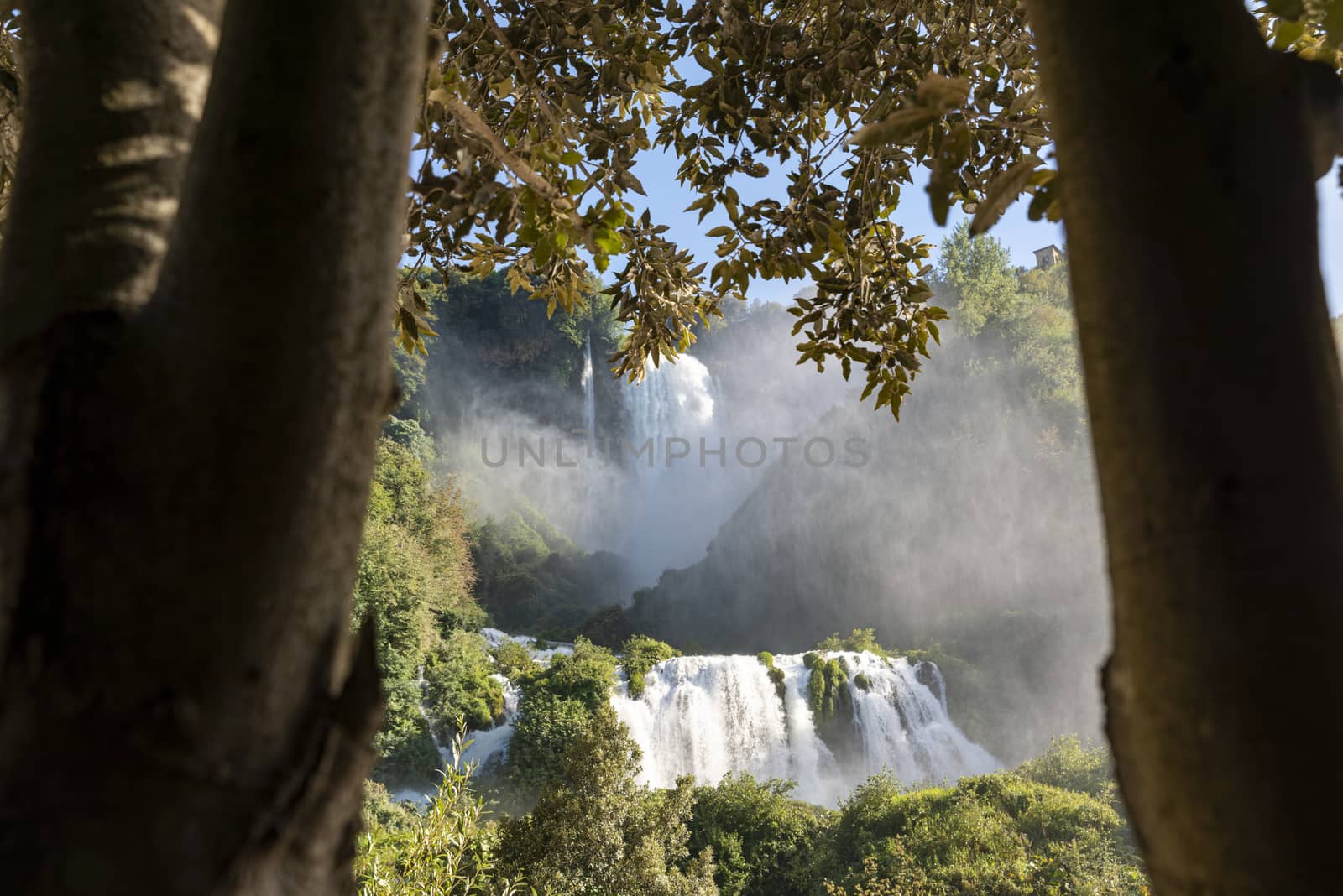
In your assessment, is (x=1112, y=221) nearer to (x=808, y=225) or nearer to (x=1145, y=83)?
(x=1145, y=83)

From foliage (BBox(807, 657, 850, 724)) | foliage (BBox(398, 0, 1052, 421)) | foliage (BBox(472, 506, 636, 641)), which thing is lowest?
foliage (BBox(807, 657, 850, 724))

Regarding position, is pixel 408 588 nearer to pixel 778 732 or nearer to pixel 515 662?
pixel 515 662

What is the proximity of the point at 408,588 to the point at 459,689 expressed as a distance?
7.69ft

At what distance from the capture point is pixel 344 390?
1.50ft

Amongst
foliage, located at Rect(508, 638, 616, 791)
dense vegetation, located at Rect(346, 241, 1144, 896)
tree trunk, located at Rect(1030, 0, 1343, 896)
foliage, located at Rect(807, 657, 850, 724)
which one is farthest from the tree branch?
foliage, located at Rect(807, 657, 850, 724)

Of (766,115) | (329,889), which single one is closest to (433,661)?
(766,115)

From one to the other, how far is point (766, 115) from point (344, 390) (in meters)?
2.27

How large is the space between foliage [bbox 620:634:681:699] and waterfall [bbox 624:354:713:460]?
→ 10307 mm

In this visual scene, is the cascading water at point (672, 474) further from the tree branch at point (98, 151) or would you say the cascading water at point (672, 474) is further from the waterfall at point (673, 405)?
the tree branch at point (98, 151)

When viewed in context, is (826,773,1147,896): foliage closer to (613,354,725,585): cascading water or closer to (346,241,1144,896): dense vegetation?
(346,241,1144,896): dense vegetation

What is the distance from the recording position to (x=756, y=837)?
11.8 meters

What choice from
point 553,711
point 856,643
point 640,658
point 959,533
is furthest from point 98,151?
point 959,533

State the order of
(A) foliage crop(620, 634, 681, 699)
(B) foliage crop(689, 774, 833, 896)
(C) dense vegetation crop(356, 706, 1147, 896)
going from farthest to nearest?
(A) foliage crop(620, 634, 681, 699) < (B) foliage crop(689, 774, 833, 896) < (C) dense vegetation crop(356, 706, 1147, 896)

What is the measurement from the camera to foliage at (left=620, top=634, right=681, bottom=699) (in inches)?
637
